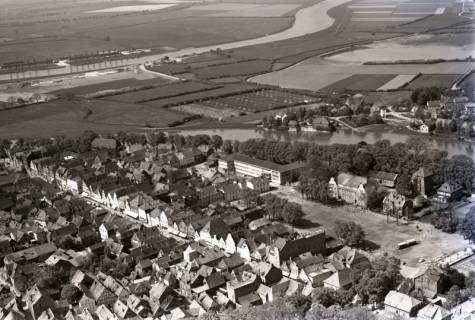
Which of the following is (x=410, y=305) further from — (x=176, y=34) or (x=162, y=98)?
(x=176, y=34)

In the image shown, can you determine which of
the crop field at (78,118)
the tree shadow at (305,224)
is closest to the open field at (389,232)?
the tree shadow at (305,224)

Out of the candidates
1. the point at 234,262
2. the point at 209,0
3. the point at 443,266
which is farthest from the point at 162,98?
the point at 209,0

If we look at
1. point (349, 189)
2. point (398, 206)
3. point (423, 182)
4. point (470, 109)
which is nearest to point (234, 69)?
point (470, 109)

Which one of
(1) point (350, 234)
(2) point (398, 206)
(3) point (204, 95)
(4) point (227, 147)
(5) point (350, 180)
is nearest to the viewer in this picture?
(1) point (350, 234)

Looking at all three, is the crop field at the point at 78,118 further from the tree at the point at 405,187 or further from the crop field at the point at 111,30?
the crop field at the point at 111,30

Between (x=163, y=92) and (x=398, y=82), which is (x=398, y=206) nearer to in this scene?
(x=398, y=82)
